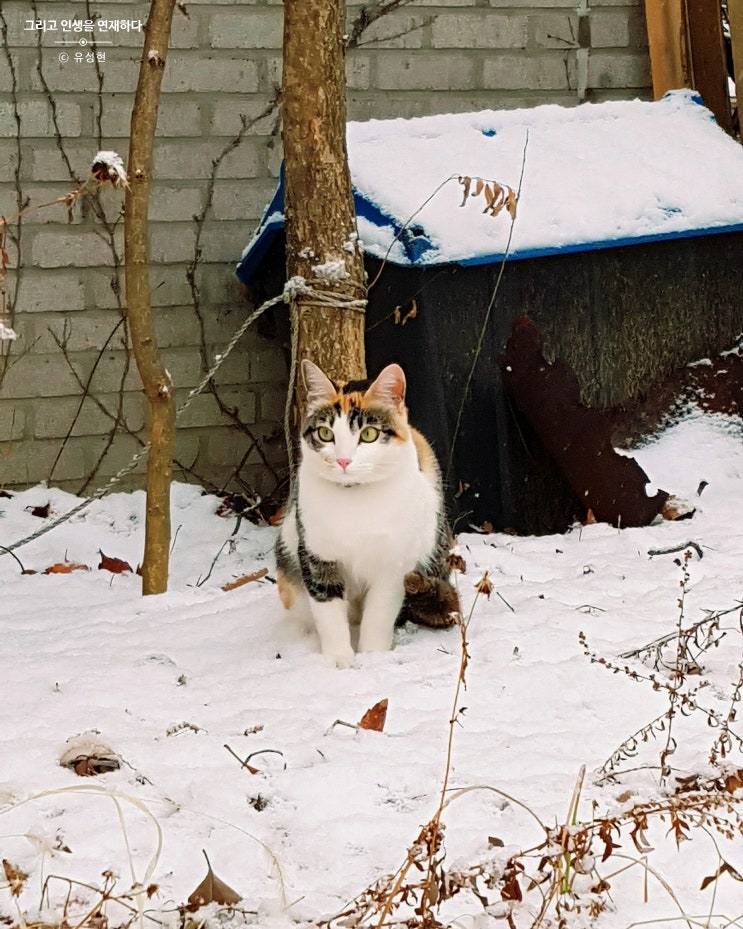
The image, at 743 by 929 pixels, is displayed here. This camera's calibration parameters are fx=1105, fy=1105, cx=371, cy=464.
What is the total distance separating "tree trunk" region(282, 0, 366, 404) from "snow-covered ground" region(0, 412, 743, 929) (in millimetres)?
859

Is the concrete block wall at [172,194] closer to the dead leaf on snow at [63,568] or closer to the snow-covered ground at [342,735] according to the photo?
the dead leaf on snow at [63,568]

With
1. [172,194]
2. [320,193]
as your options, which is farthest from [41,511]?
[320,193]

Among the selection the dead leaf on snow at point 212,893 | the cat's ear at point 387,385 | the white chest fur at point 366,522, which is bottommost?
the dead leaf on snow at point 212,893

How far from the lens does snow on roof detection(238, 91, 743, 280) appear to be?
156 inches

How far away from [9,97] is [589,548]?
3.31m

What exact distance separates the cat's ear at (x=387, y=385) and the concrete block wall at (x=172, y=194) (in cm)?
256

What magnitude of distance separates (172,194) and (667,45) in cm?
252

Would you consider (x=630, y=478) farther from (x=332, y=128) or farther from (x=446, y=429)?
(x=332, y=128)

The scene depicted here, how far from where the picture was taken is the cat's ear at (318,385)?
110 inches

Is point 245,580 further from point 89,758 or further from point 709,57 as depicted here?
point 709,57

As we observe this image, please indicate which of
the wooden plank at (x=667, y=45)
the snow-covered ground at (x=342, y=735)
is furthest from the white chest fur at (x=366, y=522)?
the wooden plank at (x=667, y=45)

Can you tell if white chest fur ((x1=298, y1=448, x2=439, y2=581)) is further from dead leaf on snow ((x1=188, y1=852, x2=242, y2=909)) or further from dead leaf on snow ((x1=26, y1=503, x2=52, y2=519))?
dead leaf on snow ((x1=26, y1=503, x2=52, y2=519))

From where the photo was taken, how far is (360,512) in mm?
2744

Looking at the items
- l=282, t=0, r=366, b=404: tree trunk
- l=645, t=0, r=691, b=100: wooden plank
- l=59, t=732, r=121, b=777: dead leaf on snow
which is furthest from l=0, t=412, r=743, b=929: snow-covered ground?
l=645, t=0, r=691, b=100: wooden plank
